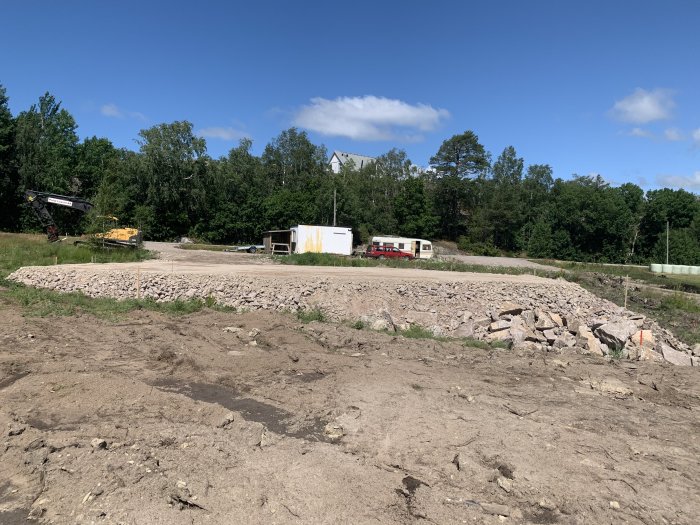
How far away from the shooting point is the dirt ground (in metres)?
4.75

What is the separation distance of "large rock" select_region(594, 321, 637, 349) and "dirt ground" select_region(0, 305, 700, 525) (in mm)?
3836

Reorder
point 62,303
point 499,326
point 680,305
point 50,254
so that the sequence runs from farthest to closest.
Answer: point 50,254 → point 680,305 → point 62,303 → point 499,326

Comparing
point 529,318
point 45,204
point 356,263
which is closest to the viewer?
point 529,318

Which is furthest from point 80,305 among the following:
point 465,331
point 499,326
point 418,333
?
point 499,326

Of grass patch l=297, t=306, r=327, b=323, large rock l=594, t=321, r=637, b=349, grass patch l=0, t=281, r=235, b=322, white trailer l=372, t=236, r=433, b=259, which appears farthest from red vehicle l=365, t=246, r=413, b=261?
large rock l=594, t=321, r=637, b=349

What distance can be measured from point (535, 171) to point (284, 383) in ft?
318

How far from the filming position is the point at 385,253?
47125 mm

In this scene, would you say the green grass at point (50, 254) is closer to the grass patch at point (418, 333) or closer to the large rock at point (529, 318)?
the grass patch at point (418, 333)

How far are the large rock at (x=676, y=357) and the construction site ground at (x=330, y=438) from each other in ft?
10.3

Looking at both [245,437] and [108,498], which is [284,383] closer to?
[245,437]

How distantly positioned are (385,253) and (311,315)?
31671 mm

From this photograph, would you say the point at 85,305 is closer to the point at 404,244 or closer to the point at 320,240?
the point at 320,240

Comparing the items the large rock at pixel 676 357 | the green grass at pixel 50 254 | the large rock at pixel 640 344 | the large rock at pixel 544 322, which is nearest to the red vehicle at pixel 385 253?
the green grass at pixel 50 254

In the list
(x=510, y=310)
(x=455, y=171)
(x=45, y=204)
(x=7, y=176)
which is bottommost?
(x=510, y=310)
